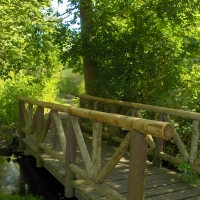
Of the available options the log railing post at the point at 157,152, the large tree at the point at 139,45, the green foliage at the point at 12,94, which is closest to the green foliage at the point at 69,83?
the green foliage at the point at 12,94

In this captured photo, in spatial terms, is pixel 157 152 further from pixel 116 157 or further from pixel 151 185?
pixel 116 157

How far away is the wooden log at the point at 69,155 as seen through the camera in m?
3.90

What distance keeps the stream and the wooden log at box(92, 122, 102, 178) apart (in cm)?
169

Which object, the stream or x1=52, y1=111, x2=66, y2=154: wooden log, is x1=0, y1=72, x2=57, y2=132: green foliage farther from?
x1=52, y1=111, x2=66, y2=154: wooden log

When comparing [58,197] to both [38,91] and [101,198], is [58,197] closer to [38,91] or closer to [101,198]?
[101,198]

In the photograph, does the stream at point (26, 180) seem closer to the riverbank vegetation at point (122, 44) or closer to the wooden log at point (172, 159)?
the wooden log at point (172, 159)

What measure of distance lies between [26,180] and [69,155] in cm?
185

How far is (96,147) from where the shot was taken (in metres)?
3.24

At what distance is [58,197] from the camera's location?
15.5 feet

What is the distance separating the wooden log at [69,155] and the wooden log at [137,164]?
154 cm

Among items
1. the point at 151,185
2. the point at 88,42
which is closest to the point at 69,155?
the point at 151,185

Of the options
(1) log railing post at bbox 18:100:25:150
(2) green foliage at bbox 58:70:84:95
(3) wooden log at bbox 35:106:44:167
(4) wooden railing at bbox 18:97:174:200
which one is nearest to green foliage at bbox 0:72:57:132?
(1) log railing post at bbox 18:100:25:150

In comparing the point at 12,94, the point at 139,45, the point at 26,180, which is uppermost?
the point at 139,45

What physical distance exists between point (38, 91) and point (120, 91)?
4.85m
